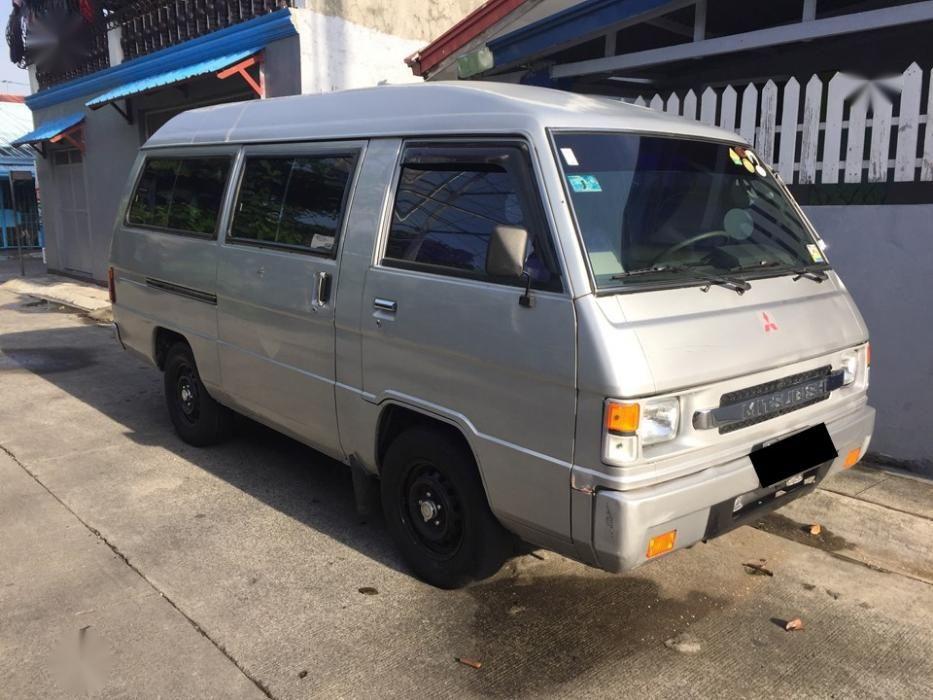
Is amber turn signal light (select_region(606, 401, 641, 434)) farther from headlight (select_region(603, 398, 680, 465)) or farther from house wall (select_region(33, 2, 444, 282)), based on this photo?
house wall (select_region(33, 2, 444, 282))

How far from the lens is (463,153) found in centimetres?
352

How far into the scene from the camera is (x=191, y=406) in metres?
5.77

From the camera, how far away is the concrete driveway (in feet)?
10.3

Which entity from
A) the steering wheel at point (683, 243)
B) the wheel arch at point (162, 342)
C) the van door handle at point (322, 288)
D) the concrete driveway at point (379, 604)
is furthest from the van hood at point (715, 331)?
the wheel arch at point (162, 342)

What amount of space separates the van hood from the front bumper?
380 mm

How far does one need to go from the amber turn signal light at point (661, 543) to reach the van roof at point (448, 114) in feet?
5.61

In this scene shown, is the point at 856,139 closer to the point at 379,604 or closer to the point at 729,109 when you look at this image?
the point at 729,109

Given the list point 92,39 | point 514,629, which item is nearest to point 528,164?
point 514,629

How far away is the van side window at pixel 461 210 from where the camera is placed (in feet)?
10.6

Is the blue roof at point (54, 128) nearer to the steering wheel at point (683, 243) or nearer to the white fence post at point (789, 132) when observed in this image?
the white fence post at point (789, 132)

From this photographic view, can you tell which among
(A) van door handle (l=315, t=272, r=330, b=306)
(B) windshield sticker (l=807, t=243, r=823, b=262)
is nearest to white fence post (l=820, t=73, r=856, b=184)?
(B) windshield sticker (l=807, t=243, r=823, b=262)

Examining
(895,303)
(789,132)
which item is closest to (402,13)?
(789,132)

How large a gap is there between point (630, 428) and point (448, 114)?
5.59 feet

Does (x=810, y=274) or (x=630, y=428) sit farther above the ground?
(x=810, y=274)
